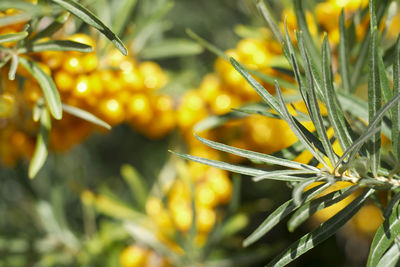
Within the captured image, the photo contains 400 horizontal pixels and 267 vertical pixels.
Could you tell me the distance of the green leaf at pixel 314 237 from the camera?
2.05ft

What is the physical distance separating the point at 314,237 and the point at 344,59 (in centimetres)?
42

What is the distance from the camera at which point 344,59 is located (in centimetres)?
88

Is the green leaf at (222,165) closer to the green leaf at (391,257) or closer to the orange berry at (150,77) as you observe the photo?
the green leaf at (391,257)

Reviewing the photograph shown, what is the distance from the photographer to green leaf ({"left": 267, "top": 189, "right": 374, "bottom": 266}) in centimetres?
62

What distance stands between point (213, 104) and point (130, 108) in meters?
0.30

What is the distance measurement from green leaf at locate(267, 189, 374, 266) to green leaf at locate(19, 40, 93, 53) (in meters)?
0.48

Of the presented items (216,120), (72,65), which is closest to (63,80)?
(72,65)

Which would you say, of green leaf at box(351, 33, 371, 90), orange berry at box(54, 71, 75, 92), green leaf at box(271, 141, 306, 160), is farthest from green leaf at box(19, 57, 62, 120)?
green leaf at box(351, 33, 371, 90)

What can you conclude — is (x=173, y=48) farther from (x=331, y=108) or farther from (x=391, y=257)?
(x=391, y=257)

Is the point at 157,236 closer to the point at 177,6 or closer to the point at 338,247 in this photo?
the point at 338,247

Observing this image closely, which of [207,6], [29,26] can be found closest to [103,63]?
[29,26]

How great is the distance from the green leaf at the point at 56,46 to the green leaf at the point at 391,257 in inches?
23.7

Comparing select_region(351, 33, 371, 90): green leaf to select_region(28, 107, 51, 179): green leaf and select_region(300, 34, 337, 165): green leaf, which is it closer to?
select_region(300, 34, 337, 165): green leaf

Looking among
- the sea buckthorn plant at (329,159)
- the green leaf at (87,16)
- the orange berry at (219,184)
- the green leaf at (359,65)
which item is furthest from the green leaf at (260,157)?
the orange berry at (219,184)
